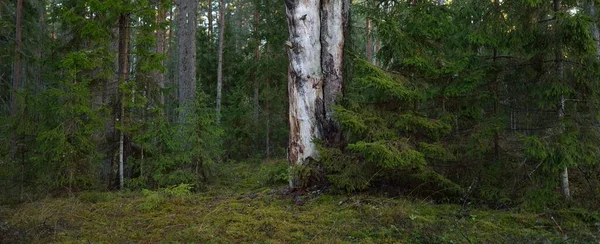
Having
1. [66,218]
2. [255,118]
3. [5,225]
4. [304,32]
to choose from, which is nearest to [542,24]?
[304,32]

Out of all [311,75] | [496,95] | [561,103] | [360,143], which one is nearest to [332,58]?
[311,75]

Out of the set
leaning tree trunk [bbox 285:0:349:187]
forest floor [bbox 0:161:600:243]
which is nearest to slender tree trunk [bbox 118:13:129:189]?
forest floor [bbox 0:161:600:243]

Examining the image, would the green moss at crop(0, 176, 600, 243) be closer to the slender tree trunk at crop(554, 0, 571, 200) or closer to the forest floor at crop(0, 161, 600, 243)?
the forest floor at crop(0, 161, 600, 243)

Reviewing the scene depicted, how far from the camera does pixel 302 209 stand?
21.9 ft

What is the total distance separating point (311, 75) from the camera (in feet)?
25.2

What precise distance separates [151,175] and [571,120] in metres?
7.48

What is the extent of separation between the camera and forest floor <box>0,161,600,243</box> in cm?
518

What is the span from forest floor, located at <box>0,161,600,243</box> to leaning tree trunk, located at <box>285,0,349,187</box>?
1.05 metres

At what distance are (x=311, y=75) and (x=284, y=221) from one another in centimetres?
281

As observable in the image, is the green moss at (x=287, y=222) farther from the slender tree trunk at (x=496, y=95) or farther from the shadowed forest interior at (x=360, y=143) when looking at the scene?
the slender tree trunk at (x=496, y=95)

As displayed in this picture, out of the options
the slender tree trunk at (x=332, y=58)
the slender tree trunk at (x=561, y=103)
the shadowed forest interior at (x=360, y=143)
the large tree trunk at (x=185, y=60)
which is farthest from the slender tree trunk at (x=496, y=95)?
the large tree trunk at (x=185, y=60)

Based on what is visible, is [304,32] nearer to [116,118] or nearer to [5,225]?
[116,118]

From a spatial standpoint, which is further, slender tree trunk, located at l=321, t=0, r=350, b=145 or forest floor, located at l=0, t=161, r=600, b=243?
slender tree trunk, located at l=321, t=0, r=350, b=145

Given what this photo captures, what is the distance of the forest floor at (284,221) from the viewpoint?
5.18 m
